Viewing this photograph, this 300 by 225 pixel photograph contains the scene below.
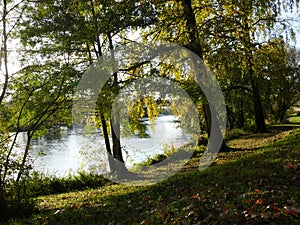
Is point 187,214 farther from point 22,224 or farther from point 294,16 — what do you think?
point 294,16

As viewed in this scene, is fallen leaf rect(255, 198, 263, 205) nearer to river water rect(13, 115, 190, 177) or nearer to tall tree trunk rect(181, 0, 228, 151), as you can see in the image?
river water rect(13, 115, 190, 177)

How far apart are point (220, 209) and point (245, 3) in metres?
7.74

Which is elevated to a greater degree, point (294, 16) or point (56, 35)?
point (294, 16)

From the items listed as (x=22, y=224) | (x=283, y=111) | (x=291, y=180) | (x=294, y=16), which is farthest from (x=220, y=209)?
(x=283, y=111)

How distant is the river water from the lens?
1371cm

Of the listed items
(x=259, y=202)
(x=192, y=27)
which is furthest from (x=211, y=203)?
(x=192, y=27)

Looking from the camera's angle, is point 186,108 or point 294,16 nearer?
point 294,16

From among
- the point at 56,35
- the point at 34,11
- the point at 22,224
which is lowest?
the point at 22,224

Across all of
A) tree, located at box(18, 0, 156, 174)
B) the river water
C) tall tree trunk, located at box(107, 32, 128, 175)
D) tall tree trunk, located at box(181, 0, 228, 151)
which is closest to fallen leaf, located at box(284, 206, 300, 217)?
the river water

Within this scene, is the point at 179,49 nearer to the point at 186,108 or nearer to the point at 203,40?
the point at 203,40

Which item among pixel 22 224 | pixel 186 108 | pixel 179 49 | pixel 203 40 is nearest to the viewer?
pixel 22 224

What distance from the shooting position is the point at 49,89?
8211mm

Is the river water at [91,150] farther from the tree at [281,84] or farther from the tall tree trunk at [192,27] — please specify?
the tree at [281,84]

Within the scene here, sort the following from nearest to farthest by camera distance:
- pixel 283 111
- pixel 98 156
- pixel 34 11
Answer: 1. pixel 34 11
2. pixel 98 156
3. pixel 283 111
